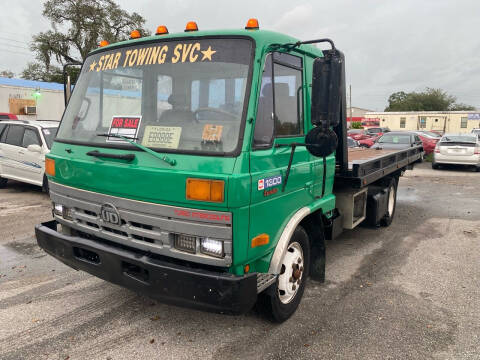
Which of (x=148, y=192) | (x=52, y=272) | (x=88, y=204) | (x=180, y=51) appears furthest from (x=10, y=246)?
(x=180, y=51)

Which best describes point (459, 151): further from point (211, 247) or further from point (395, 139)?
point (211, 247)

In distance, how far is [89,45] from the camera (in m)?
36.9

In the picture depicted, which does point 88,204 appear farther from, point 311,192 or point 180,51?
point 311,192

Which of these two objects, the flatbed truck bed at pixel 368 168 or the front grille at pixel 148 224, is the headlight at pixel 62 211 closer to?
the front grille at pixel 148 224

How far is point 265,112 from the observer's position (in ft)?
9.25

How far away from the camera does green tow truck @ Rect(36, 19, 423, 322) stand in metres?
2.59

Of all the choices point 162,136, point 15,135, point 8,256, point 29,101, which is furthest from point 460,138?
point 29,101

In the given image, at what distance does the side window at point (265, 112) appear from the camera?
8.97 feet

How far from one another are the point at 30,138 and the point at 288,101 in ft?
24.3

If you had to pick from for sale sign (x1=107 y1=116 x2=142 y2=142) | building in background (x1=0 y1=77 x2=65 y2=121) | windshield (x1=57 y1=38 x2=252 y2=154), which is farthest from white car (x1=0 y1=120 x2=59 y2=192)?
building in background (x1=0 y1=77 x2=65 y2=121)

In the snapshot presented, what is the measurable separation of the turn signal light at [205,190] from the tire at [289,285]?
1029mm

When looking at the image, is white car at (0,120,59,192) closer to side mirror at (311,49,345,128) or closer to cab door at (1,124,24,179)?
cab door at (1,124,24,179)

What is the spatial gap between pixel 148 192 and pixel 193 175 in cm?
40

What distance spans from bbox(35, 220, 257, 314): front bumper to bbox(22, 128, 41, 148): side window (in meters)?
6.30
